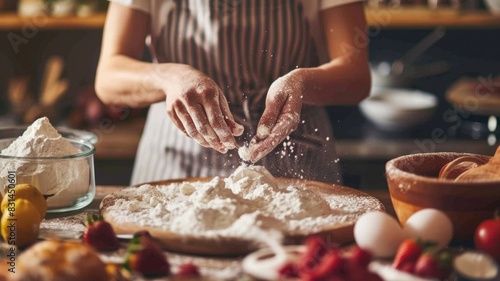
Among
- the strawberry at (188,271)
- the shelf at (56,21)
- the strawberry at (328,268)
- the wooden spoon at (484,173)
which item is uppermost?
the wooden spoon at (484,173)

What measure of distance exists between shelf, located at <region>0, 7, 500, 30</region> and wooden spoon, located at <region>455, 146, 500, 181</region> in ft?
5.63

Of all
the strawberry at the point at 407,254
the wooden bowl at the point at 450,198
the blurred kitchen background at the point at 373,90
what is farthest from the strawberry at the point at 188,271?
the blurred kitchen background at the point at 373,90

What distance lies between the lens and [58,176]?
55.7 inches

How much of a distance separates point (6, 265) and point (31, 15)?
6.35 feet

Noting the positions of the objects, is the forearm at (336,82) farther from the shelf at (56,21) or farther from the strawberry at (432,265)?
the shelf at (56,21)

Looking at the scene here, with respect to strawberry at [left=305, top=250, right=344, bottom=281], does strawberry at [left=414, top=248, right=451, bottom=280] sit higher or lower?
lower

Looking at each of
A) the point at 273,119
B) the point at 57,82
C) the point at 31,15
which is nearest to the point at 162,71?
the point at 273,119

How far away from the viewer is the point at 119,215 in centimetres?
134

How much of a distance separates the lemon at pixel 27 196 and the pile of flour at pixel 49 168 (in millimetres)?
Answer: 68

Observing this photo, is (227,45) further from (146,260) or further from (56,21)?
(56,21)

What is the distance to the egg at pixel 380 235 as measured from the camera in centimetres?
114

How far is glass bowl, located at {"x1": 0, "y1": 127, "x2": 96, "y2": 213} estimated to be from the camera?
1400 millimetres
